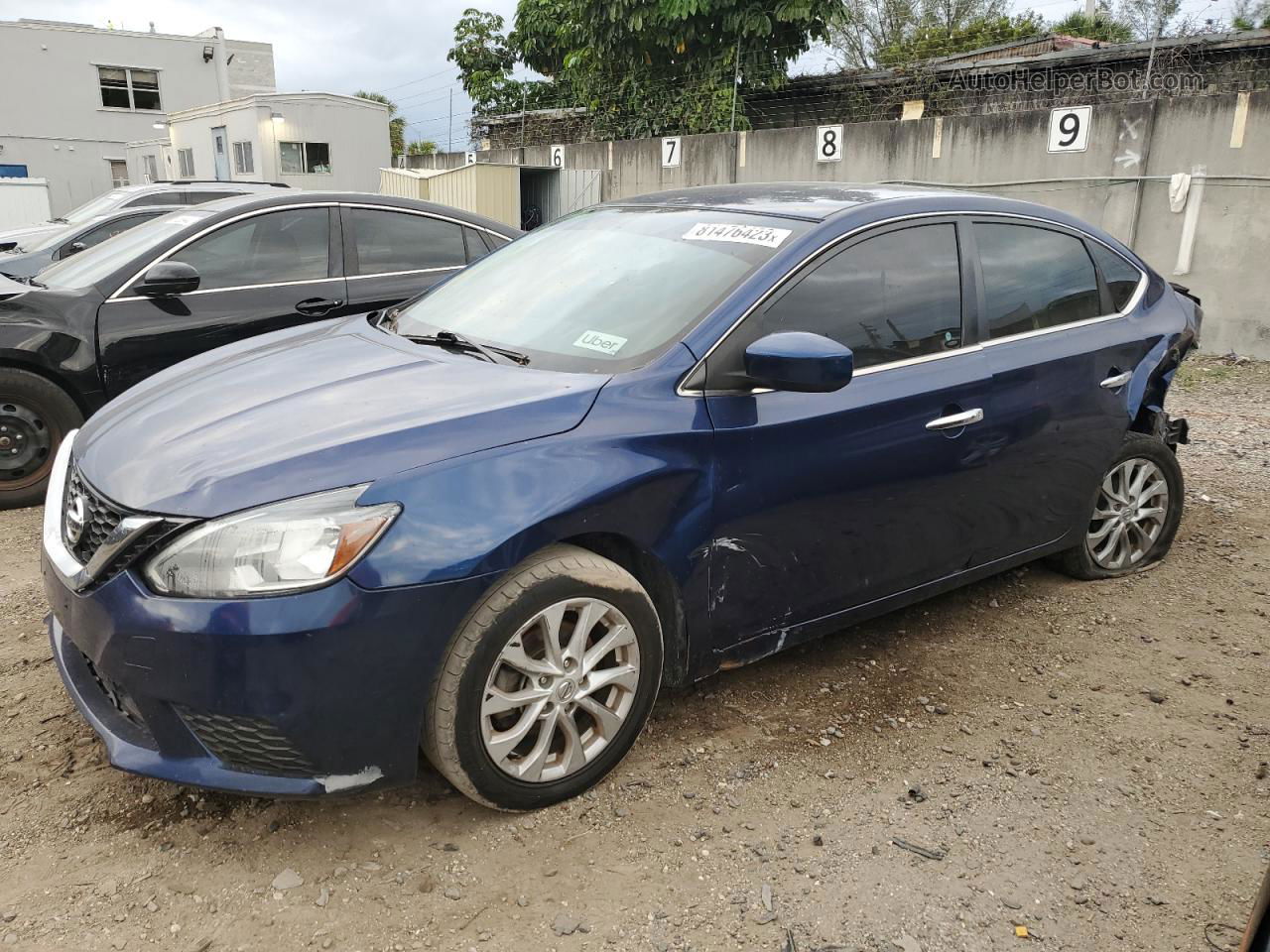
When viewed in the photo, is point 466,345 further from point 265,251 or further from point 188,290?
point 265,251

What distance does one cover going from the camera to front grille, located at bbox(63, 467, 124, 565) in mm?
2389

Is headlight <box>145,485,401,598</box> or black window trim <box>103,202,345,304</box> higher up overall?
black window trim <box>103,202,345,304</box>

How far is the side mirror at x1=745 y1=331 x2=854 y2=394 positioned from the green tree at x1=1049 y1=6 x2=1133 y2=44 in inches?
950

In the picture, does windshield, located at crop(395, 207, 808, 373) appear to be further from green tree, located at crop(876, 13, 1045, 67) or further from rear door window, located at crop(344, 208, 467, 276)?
green tree, located at crop(876, 13, 1045, 67)

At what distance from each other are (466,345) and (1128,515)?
2958 millimetres

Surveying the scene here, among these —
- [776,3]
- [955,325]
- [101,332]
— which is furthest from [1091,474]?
[776,3]

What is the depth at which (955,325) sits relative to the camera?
11.1 ft

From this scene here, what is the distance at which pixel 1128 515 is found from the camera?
Result: 4254 mm

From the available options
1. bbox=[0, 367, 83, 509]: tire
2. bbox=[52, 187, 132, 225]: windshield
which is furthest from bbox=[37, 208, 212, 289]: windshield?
bbox=[52, 187, 132, 225]: windshield

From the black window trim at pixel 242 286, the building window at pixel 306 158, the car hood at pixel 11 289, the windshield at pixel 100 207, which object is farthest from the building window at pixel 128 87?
the black window trim at pixel 242 286

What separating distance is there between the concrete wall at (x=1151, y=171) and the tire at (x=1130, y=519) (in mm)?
6845

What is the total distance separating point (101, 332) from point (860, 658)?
411cm

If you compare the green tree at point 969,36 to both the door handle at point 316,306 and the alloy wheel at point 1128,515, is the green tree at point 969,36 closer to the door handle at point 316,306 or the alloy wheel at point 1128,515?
the door handle at point 316,306

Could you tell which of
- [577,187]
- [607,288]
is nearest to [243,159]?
[577,187]
